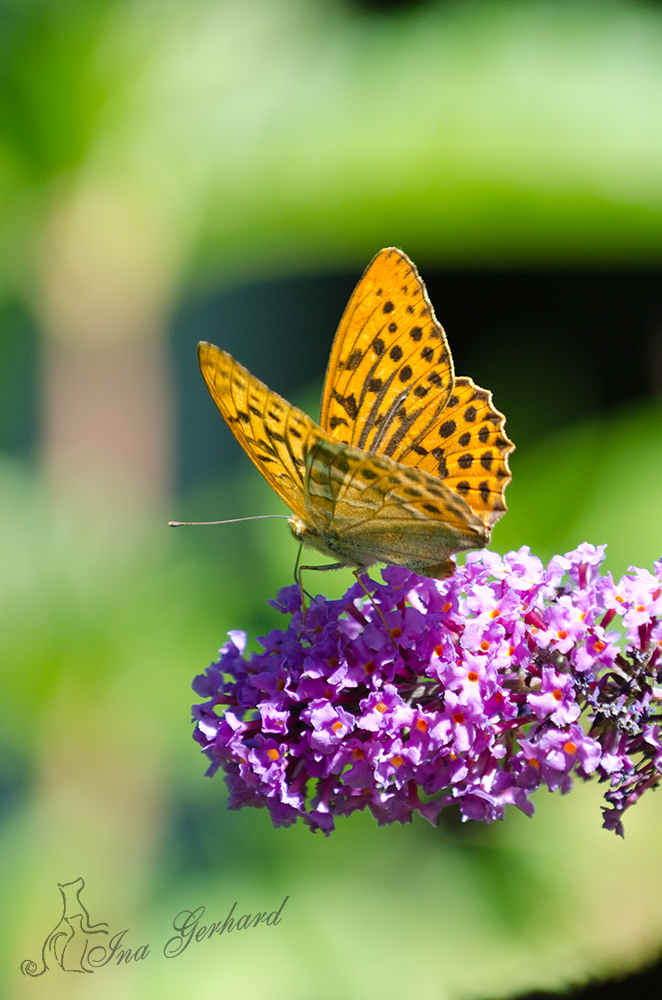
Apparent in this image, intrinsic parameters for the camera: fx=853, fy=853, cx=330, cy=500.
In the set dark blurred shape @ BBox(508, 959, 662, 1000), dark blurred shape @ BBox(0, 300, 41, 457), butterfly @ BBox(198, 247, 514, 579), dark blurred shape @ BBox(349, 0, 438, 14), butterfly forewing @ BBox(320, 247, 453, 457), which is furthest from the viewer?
dark blurred shape @ BBox(349, 0, 438, 14)

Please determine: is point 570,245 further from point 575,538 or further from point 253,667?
point 253,667

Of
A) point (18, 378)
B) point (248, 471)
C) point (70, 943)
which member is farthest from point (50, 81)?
point (70, 943)

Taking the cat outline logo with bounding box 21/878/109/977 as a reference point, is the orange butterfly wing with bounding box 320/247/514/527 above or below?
above

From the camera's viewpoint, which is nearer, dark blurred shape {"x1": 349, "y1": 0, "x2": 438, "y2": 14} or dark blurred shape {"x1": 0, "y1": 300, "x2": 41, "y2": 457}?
dark blurred shape {"x1": 0, "y1": 300, "x2": 41, "y2": 457}

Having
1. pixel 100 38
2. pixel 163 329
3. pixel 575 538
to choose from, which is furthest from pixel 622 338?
pixel 100 38

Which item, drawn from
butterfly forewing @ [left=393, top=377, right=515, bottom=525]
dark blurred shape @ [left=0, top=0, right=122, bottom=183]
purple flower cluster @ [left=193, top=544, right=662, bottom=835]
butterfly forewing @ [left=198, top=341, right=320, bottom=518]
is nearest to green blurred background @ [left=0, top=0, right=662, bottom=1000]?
dark blurred shape @ [left=0, top=0, right=122, bottom=183]

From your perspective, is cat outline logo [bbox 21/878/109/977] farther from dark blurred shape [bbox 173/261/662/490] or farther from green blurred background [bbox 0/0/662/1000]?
dark blurred shape [bbox 173/261/662/490]
